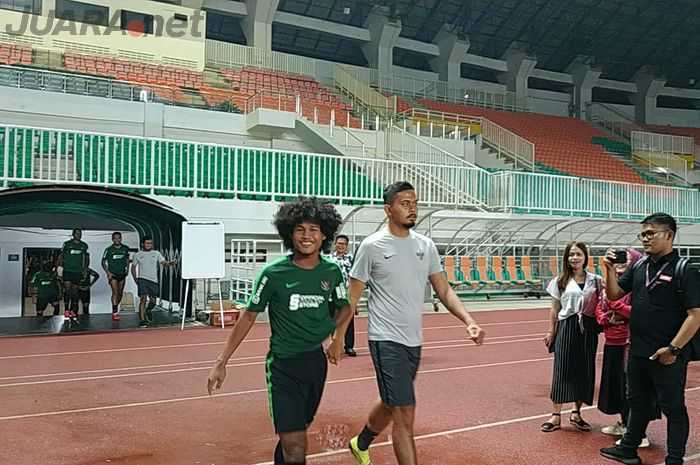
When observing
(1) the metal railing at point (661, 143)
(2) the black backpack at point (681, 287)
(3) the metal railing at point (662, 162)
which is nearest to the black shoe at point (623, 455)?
(2) the black backpack at point (681, 287)

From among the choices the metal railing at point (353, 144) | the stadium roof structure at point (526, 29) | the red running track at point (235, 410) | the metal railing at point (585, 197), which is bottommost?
the red running track at point (235, 410)

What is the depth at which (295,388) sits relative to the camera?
338 cm

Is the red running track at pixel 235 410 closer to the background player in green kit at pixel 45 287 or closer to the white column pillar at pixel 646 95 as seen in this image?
the background player in green kit at pixel 45 287

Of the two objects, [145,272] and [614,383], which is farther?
[145,272]

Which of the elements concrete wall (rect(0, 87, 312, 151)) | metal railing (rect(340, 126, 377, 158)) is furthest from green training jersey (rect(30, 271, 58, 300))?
metal railing (rect(340, 126, 377, 158))

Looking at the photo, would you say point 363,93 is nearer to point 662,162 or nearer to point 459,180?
point 459,180

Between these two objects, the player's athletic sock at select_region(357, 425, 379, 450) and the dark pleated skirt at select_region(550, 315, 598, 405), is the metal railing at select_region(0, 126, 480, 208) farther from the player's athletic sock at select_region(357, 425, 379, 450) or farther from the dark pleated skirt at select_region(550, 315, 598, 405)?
the dark pleated skirt at select_region(550, 315, 598, 405)

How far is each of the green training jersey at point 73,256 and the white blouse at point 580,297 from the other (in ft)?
31.1

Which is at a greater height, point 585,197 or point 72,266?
point 585,197

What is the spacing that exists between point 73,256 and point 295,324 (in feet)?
31.7

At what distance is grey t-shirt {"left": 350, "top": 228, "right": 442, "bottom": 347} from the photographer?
3.76m

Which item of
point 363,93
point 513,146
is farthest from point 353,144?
point 513,146

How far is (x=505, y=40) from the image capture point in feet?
123

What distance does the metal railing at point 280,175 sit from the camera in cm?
1270
